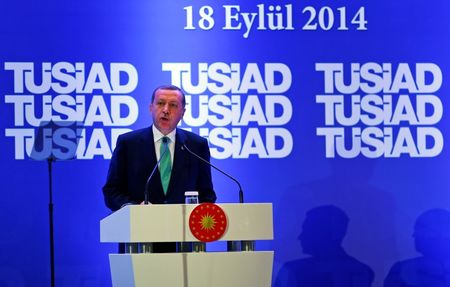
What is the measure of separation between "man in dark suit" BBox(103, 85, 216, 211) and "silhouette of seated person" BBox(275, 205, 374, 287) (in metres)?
1.24

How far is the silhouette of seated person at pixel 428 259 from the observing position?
592 centimetres

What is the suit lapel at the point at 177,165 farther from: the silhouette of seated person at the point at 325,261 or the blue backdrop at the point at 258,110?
the silhouette of seated person at the point at 325,261

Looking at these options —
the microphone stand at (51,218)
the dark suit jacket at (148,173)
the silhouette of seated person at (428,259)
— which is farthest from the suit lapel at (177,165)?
the silhouette of seated person at (428,259)

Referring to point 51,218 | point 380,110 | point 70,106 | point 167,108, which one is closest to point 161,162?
point 167,108

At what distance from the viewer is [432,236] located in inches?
235

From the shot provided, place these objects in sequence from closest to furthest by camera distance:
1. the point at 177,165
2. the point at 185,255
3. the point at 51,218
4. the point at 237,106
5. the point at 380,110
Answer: the point at 185,255, the point at 177,165, the point at 51,218, the point at 237,106, the point at 380,110

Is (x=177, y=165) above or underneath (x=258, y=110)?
underneath

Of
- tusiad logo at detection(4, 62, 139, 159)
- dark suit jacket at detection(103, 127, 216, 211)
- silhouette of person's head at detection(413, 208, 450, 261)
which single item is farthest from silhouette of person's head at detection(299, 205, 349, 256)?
tusiad logo at detection(4, 62, 139, 159)

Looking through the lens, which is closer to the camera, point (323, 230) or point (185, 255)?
point (185, 255)

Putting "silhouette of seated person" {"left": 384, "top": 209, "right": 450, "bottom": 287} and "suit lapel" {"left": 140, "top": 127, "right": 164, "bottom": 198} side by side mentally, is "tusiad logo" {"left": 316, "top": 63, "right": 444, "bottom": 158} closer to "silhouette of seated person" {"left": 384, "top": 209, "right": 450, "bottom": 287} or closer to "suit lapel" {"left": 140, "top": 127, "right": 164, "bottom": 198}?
"silhouette of seated person" {"left": 384, "top": 209, "right": 450, "bottom": 287}

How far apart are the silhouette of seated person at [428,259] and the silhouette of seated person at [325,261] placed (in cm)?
21

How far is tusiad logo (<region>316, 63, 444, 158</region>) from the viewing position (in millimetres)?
5910

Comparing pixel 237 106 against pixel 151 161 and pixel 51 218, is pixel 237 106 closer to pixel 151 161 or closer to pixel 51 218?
pixel 151 161

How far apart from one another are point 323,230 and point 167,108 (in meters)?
1.69
